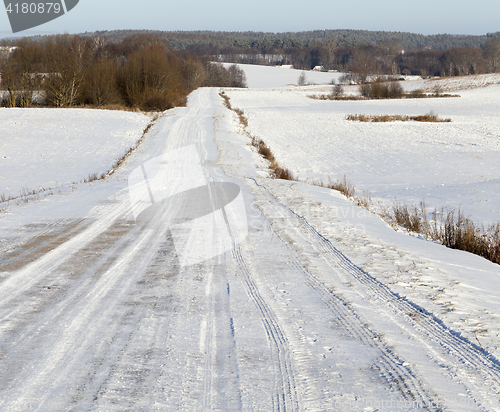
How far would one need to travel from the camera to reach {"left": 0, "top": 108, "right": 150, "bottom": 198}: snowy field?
17.7 m

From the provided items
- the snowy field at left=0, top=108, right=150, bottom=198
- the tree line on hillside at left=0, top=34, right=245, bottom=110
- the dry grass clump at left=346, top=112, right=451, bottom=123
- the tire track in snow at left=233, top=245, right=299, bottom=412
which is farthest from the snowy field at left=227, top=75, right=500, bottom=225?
the tree line on hillside at left=0, top=34, right=245, bottom=110

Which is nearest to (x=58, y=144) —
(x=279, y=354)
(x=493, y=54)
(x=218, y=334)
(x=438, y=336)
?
(x=218, y=334)

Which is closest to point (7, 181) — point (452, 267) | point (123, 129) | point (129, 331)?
point (123, 129)

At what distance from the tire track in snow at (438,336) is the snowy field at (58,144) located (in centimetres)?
1182

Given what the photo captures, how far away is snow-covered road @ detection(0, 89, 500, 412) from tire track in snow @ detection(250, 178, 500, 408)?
0.05ft

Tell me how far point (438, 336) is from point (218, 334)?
2.00 metres

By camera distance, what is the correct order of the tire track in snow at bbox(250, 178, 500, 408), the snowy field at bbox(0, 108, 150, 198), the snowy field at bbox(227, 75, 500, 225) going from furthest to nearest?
the snowy field at bbox(0, 108, 150, 198) → the snowy field at bbox(227, 75, 500, 225) → the tire track in snow at bbox(250, 178, 500, 408)

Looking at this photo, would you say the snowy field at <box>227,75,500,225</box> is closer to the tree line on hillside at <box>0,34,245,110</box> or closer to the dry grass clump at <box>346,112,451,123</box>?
the dry grass clump at <box>346,112,451,123</box>

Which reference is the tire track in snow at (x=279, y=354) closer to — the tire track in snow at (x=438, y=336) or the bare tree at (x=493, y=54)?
the tire track in snow at (x=438, y=336)

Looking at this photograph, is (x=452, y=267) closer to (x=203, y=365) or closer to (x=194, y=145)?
(x=203, y=365)

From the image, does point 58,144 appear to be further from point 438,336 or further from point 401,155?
point 438,336

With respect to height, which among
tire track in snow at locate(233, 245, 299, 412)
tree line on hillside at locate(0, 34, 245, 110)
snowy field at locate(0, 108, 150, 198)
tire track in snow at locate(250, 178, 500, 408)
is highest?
tree line on hillside at locate(0, 34, 245, 110)

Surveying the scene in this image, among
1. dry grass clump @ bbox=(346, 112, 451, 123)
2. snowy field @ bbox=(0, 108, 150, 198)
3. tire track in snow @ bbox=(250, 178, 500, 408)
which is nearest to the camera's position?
tire track in snow @ bbox=(250, 178, 500, 408)

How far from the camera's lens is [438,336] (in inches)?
147
